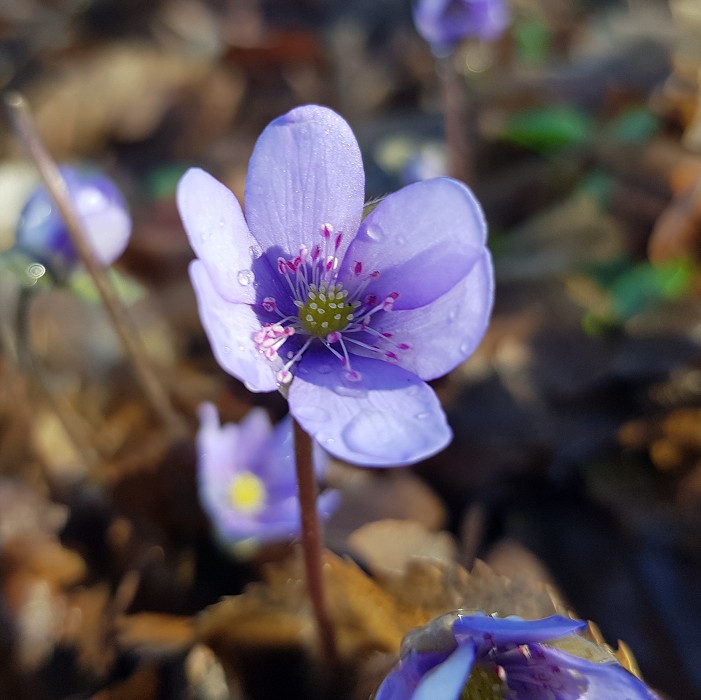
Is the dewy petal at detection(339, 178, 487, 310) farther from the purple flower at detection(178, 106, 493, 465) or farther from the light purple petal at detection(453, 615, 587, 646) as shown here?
the light purple petal at detection(453, 615, 587, 646)

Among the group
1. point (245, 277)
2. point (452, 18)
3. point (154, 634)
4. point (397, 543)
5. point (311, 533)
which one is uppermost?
point (245, 277)

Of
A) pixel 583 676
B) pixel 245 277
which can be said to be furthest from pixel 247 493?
pixel 583 676

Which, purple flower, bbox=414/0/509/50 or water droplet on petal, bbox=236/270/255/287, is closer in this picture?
water droplet on petal, bbox=236/270/255/287

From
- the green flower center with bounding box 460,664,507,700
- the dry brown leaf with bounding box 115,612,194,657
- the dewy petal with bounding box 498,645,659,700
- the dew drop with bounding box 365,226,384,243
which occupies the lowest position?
the dry brown leaf with bounding box 115,612,194,657

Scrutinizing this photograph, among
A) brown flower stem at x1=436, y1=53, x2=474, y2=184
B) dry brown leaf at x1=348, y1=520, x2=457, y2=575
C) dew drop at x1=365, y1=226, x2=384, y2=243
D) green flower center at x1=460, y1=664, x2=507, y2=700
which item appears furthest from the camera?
brown flower stem at x1=436, y1=53, x2=474, y2=184

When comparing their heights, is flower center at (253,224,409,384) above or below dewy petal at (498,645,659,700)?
above

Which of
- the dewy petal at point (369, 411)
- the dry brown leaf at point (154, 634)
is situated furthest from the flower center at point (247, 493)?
the dewy petal at point (369, 411)

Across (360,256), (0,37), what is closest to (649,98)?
(360,256)

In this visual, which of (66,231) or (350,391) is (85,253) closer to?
(66,231)

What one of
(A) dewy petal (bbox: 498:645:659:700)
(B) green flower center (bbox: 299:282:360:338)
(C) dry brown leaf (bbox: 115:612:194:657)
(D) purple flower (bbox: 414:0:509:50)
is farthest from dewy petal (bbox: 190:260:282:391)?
(D) purple flower (bbox: 414:0:509:50)
